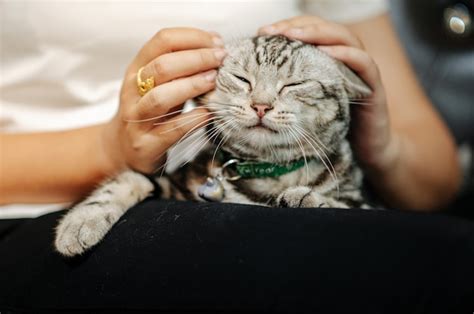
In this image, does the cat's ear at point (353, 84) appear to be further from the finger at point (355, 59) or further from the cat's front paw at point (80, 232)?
the cat's front paw at point (80, 232)

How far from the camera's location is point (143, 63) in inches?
31.7

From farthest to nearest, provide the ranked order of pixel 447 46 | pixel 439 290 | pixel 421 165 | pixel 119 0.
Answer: pixel 447 46, pixel 421 165, pixel 119 0, pixel 439 290

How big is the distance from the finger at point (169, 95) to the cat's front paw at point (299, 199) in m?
0.19

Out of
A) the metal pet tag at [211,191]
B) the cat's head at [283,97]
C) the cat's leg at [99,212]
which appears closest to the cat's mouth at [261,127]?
the cat's head at [283,97]

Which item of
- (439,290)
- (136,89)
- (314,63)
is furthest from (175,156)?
(439,290)

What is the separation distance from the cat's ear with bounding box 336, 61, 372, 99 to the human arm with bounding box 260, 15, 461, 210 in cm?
1

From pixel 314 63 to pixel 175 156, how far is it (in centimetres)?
28

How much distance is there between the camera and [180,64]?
0.74m

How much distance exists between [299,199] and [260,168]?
112mm

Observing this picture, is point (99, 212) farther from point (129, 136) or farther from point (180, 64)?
point (180, 64)

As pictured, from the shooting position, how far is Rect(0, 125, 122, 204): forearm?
3.14ft

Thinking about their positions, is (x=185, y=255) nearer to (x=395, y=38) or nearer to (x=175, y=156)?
(x=175, y=156)

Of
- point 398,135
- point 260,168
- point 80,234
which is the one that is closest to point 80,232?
point 80,234

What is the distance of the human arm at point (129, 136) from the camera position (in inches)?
29.8
